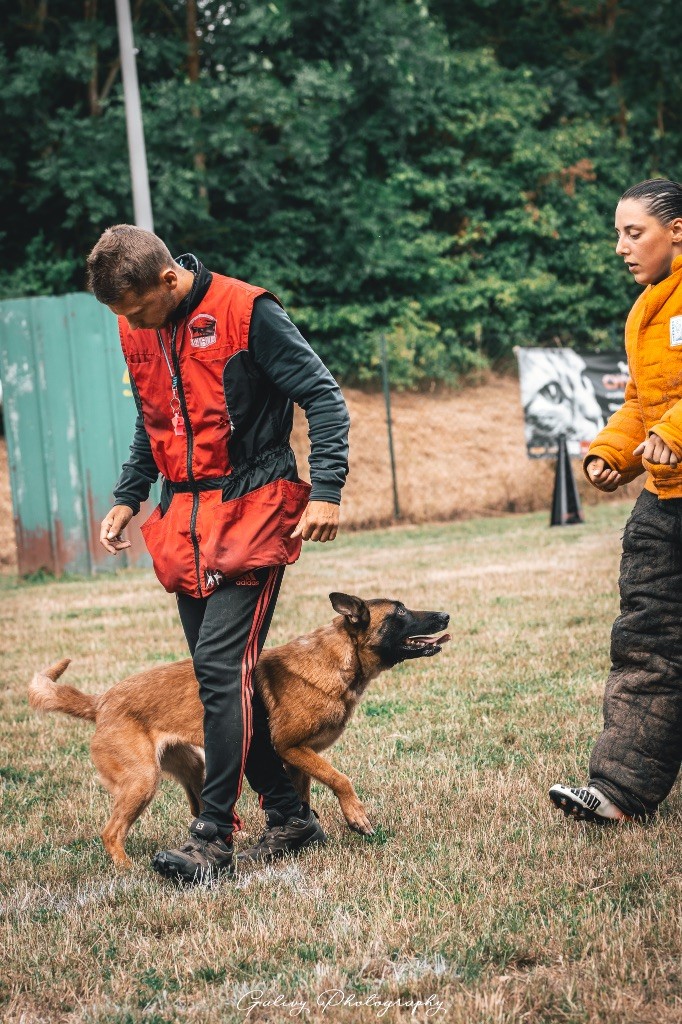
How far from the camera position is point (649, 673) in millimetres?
3518

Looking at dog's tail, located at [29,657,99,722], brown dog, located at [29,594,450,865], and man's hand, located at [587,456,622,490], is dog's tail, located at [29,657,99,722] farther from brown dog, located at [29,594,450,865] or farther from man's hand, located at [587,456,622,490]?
man's hand, located at [587,456,622,490]

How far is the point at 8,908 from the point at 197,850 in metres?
0.59

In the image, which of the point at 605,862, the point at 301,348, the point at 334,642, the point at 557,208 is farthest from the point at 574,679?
the point at 557,208

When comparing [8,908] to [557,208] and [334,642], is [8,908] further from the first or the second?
[557,208]

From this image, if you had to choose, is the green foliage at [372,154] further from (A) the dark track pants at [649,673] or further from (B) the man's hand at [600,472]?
(A) the dark track pants at [649,673]

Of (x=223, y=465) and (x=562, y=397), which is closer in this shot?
(x=223, y=465)

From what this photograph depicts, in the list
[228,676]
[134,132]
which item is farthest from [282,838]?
[134,132]

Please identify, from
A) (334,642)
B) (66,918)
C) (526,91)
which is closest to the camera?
(66,918)

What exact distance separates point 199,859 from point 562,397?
15428 millimetres

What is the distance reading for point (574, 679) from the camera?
579 cm

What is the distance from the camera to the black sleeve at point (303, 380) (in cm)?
332

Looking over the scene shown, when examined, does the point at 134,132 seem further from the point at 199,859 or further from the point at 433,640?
the point at 199,859

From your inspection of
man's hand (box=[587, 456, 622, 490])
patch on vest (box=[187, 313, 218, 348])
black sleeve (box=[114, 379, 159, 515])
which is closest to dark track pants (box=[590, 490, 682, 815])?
man's hand (box=[587, 456, 622, 490])

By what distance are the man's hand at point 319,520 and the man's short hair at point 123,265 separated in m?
0.83
